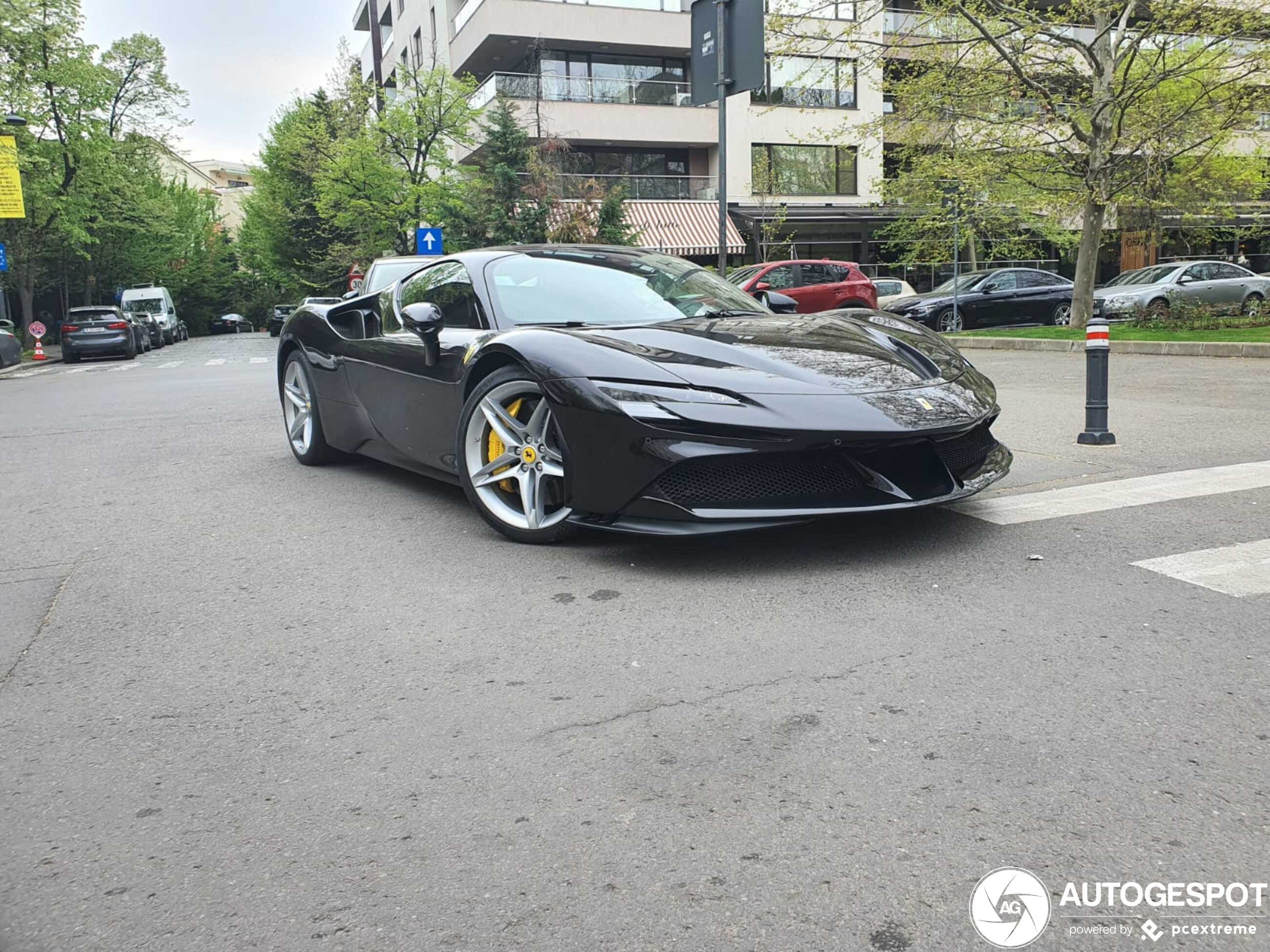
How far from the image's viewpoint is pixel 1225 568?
3.80 metres

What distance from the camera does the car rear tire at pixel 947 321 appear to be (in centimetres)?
2028

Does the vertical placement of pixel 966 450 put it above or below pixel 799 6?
below

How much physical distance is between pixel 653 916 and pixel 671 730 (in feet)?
2.56

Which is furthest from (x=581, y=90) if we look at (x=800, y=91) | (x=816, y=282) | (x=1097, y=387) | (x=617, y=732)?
(x=617, y=732)

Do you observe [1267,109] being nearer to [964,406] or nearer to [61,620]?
[964,406]

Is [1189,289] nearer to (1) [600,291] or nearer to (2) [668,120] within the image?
(2) [668,120]

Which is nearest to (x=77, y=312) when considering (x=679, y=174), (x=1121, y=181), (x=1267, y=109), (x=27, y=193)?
(x=27, y=193)

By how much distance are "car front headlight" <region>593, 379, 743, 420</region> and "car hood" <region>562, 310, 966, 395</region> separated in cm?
5

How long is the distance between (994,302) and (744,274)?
5044 millimetres

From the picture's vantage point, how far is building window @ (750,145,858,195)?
35.4 m

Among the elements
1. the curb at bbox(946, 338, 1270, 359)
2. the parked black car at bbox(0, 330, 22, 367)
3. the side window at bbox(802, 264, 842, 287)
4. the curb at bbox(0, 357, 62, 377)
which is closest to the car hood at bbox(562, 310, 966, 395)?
the curb at bbox(946, 338, 1270, 359)

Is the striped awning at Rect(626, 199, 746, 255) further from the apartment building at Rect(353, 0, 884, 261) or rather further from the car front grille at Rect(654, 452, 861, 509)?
the car front grille at Rect(654, 452, 861, 509)

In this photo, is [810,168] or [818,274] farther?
[810,168]

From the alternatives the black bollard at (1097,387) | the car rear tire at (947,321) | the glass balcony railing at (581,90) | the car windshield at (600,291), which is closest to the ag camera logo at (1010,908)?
the car windshield at (600,291)
